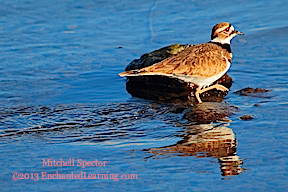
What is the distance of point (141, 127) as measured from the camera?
247 inches

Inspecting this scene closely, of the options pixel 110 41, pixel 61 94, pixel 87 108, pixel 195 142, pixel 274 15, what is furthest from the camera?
pixel 274 15

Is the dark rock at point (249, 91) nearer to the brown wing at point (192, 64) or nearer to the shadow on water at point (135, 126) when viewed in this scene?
the brown wing at point (192, 64)

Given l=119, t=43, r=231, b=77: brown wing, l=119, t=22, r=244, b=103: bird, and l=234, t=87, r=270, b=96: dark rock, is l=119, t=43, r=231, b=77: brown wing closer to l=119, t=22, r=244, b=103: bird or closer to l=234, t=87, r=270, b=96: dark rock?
l=119, t=22, r=244, b=103: bird

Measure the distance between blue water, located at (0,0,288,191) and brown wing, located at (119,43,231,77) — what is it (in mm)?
500

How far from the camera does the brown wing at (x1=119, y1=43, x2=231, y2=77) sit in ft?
24.2

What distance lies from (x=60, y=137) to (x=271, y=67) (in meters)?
4.41

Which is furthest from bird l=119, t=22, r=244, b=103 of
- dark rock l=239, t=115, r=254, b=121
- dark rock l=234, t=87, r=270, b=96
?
dark rock l=239, t=115, r=254, b=121

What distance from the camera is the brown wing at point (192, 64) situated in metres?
7.36

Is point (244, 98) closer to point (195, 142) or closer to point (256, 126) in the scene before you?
point (256, 126)

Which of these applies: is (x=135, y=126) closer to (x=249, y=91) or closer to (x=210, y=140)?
(x=210, y=140)

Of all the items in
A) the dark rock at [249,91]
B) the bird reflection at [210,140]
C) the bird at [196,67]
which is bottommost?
the bird reflection at [210,140]

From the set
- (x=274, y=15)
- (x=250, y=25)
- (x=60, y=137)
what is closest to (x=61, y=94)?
(x=60, y=137)

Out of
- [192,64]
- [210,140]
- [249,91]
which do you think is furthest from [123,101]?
[210,140]

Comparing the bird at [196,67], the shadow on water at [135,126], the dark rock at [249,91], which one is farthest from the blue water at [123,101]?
the bird at [196,67]
